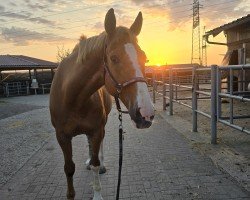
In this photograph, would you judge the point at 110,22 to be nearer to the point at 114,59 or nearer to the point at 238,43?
the point at 114,59

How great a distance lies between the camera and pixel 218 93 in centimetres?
560

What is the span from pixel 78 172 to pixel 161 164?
133cm

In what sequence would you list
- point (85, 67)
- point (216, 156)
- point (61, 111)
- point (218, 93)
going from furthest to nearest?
point (218, 93) < point (216, 156) < point (61, 111) < point (85, 67)

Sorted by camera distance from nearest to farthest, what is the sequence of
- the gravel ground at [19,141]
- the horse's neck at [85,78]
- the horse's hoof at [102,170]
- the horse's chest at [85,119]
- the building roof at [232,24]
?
the horse's neck at [85,78] → the horse's chest at [85,119] → the horse's hoof at [102,170] → the gravel ground at [19,141] → the building roof at [232,24]

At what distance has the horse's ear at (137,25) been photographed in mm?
2701

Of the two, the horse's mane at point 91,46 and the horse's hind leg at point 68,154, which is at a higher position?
the horse's mane at point 91,46

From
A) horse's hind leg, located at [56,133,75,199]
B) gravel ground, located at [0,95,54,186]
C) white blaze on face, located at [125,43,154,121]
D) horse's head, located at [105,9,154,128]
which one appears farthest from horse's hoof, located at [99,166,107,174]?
white blaze on face, located at [125,43,154,121]

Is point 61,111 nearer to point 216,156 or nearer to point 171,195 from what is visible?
point 171,195

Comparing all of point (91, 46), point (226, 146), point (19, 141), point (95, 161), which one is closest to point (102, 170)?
point (95, 161)

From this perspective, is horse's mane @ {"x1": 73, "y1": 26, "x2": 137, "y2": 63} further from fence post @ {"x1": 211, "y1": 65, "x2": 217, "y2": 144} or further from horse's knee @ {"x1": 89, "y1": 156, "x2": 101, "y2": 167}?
fence post @ {"x1": 211, "y1": 65, "x2": 217, "y2": 144}

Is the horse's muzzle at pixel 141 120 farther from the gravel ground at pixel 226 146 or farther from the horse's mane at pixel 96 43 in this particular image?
the gravel ground at pixel 226 146

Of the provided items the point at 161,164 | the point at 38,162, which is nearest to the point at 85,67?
the point at 161,164

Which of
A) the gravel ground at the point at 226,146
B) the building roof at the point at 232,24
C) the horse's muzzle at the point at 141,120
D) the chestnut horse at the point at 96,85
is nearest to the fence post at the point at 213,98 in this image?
the gravel ground at the point at 226,146

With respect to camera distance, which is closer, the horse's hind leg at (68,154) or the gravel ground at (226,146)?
the horse's hind leg at (68,154)
